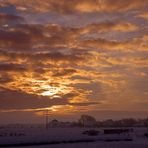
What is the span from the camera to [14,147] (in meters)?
61.8

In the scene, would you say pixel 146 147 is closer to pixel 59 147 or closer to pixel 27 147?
pixel 59 147

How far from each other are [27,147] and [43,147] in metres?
2.93

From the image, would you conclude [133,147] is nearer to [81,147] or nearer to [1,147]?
[81,147]

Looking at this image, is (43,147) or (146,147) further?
(43,147)

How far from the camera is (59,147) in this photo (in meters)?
58.8

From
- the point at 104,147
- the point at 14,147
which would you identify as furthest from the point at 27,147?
the point at 104,147

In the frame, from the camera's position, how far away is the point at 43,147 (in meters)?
60.5

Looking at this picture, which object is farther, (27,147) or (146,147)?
(27,147)

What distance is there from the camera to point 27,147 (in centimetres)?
6156

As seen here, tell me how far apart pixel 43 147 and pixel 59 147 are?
318cm

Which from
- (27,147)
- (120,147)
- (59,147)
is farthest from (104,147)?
(27,147)

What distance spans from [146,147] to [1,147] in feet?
77.5

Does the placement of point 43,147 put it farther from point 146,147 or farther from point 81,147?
point 146,147

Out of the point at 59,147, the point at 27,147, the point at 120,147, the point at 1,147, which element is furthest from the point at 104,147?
the point at 1,147
